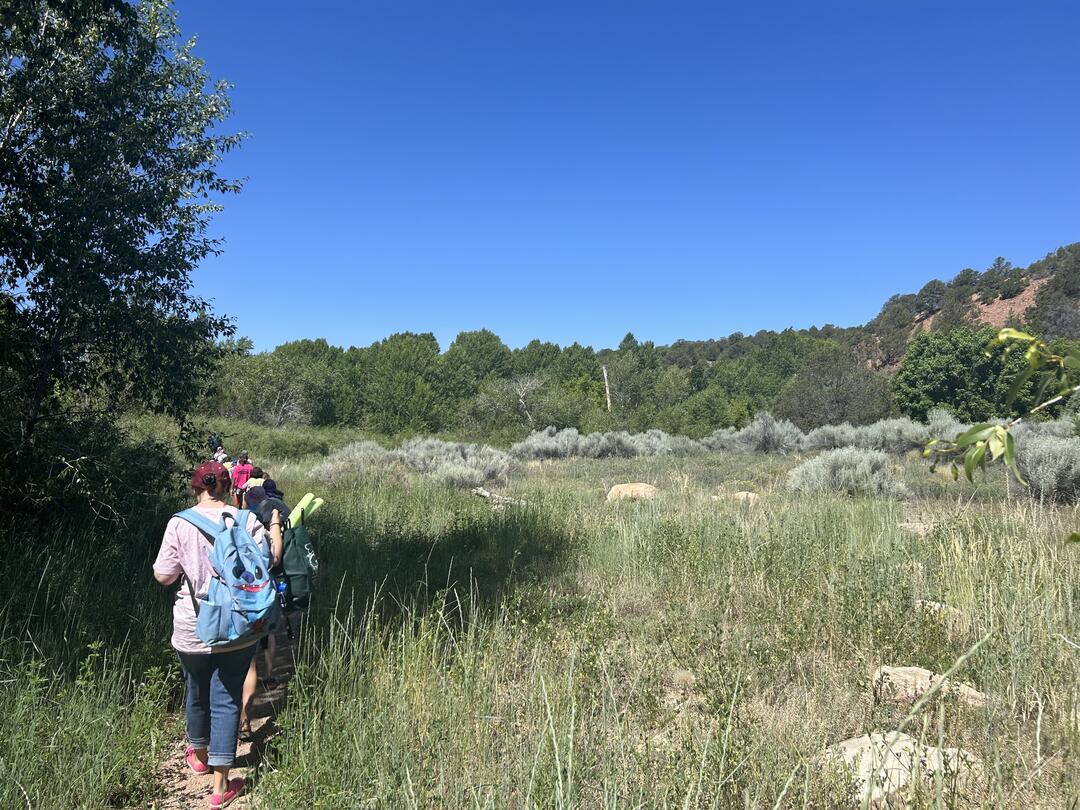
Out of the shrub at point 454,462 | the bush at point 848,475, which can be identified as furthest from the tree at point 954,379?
the shrub at point 454,462

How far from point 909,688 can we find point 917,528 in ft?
15.1

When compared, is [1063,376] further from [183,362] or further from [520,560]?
[183,362]

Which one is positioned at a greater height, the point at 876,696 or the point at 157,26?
the point at 157,26

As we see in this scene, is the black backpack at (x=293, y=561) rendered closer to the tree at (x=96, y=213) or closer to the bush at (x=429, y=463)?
the tree at (x=96, y=213)

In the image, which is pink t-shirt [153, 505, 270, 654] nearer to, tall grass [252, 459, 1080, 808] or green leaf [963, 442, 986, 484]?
tall grass [252, 459, 1080, 808]

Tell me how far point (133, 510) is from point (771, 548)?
272 inches

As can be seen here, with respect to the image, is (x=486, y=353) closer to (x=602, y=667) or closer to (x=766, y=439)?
(x=766, y=439)

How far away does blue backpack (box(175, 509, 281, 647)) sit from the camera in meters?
3.22

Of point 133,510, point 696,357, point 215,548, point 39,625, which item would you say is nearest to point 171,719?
point 39,625

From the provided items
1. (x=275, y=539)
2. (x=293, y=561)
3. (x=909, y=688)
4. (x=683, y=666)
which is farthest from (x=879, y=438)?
(x=275, y=539)

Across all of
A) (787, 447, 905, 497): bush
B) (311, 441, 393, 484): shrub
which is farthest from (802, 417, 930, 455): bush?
(311, 441, 393, 484): shrub

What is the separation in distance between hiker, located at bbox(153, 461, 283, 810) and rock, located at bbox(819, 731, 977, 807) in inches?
114

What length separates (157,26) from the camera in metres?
7.06

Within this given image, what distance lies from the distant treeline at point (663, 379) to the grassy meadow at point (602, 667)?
151 inches
